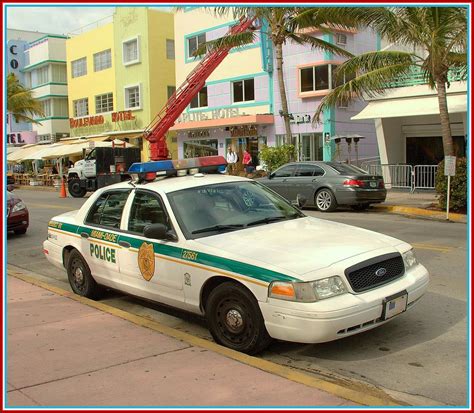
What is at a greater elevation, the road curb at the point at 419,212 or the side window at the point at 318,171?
the side window at the point at 318,171

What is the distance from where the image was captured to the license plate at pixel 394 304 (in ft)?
15.3

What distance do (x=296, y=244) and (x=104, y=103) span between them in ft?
128

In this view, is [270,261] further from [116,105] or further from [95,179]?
[116,105]

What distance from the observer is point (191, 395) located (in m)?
3.81

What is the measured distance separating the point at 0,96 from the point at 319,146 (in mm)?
22493

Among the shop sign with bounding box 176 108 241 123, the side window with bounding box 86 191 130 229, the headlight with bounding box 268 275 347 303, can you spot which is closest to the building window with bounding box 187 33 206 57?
the shop sign with bounding box 176 108 241 123

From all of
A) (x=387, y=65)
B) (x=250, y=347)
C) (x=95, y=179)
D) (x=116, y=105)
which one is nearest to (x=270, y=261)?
(x=250, y=347)

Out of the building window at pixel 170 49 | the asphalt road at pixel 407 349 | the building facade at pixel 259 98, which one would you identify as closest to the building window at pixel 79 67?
the building window at pixel 170 49

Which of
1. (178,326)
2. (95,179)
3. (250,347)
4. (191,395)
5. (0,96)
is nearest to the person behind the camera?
(191,395)

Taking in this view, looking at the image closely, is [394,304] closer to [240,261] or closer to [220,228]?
[240,261]

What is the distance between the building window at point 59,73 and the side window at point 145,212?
46104 mm

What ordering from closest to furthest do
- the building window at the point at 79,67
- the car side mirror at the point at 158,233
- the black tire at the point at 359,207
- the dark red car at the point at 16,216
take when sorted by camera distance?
the car side mirror at the point at 158,233 → the dark red car at the point at 16,216 → the black tire at the point at 359,207 → the building window at the point at 79,67

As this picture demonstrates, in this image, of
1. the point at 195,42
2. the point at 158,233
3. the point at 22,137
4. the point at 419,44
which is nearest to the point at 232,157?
the point at 195,42

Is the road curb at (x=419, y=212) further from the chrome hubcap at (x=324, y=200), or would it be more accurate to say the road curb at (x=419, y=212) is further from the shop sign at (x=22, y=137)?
the shop sign at (x=22, y=137)
